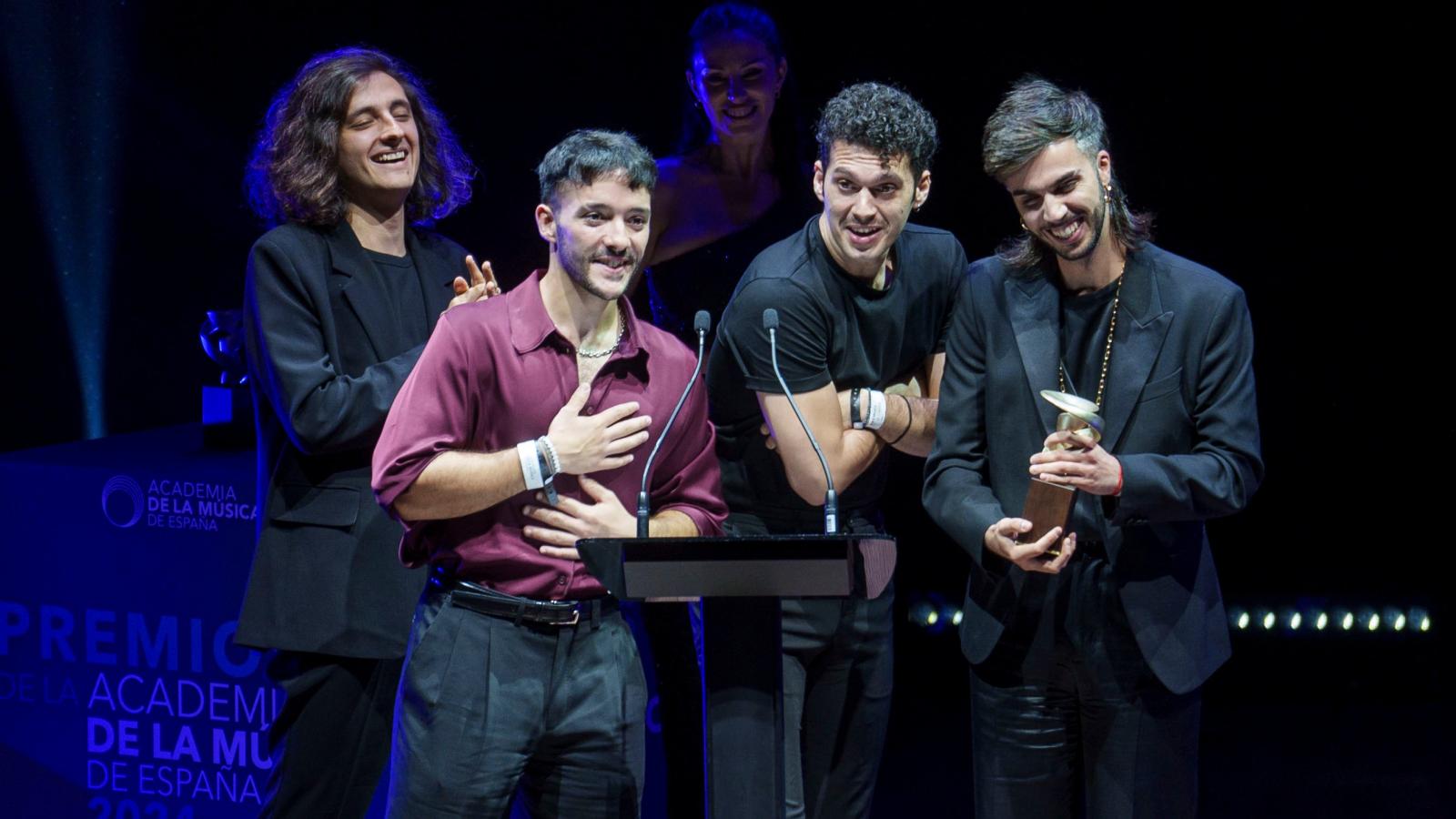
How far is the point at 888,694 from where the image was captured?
3443 millimetres

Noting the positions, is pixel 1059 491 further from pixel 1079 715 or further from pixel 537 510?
pixel 537 510

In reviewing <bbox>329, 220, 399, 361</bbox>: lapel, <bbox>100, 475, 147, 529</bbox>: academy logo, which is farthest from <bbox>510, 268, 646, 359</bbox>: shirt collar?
<bbox>100, 475, 147, 529</bbox>: academy logo

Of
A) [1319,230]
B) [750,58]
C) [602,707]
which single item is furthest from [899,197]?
[1319,230]

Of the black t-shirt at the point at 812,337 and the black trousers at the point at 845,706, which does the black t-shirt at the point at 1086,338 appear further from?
the black trousers at the point at 845,706

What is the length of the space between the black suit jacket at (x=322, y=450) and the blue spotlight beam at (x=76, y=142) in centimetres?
243

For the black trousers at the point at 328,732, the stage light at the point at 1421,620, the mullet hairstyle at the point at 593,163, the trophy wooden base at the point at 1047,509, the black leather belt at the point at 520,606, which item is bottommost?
the stage light at the point at 1421,620

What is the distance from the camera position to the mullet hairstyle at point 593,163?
9.48ft

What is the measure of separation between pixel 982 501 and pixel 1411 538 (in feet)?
10.9

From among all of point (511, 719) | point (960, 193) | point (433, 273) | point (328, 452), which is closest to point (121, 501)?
point (328, 452)

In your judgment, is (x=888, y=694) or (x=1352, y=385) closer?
(x=888, y=694)

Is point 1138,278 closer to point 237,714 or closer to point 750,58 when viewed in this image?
point 750,58

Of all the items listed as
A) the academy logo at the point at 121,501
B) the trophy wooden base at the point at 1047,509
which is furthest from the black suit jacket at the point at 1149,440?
the academy logo at the point at 121,501

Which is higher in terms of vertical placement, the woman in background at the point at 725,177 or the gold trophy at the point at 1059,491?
the woman in background at the point at 725,177

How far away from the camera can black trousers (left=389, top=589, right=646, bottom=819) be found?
9.09ft
